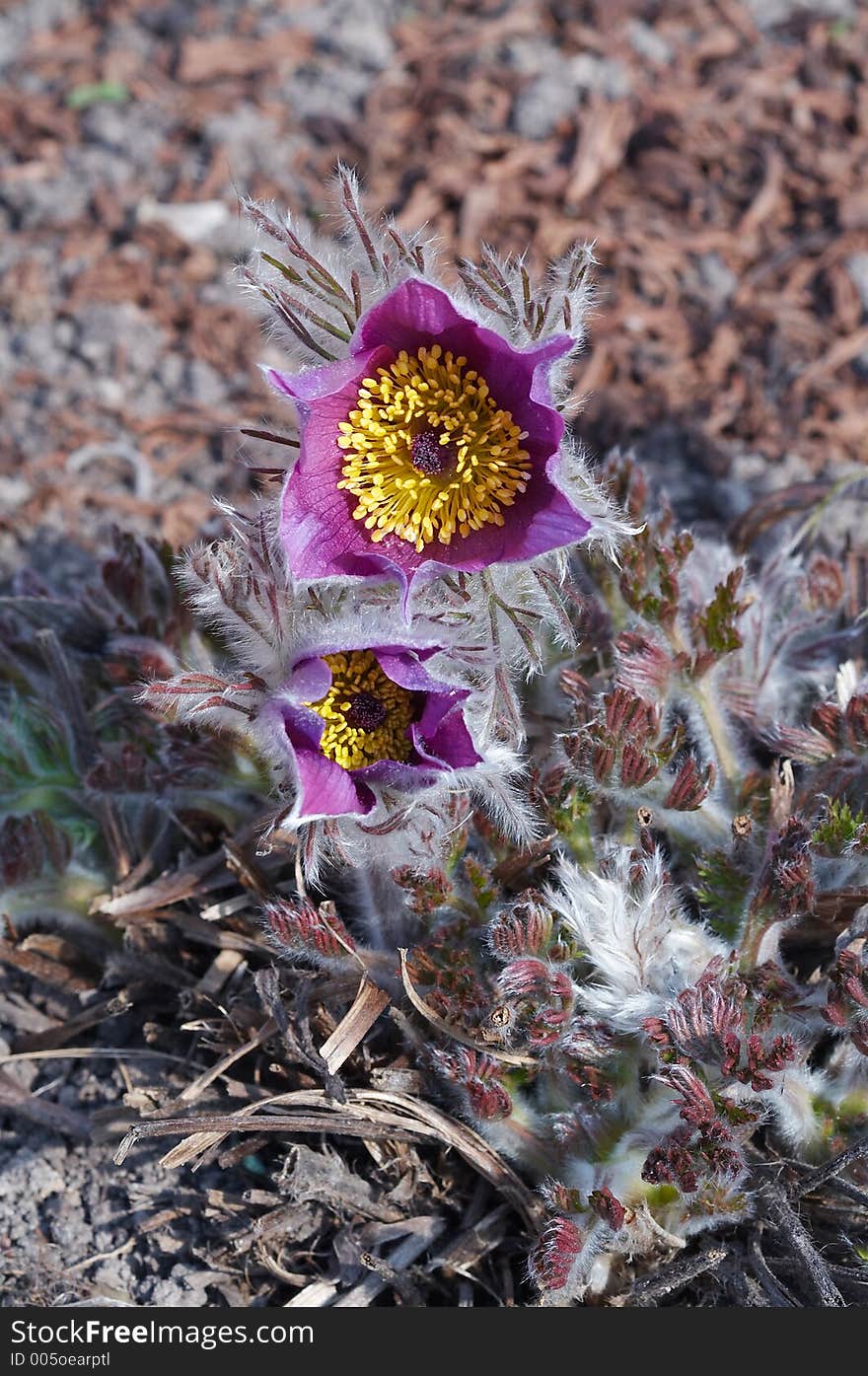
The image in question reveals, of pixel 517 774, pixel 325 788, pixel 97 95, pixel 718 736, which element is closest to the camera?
pixel 325 788

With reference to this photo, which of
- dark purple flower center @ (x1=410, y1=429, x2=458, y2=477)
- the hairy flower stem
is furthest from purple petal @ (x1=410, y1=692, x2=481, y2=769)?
the hairy flower stem

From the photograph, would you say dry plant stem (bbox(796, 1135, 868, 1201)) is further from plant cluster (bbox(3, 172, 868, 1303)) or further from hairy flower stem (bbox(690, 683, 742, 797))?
hairy flower stem (bbox(690, 683, 742, 797))

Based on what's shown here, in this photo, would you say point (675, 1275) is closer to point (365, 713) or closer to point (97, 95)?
point (365, 713)

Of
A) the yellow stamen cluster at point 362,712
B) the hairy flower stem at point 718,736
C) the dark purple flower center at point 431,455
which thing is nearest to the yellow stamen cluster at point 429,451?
the dark purple flower center at point 431,455

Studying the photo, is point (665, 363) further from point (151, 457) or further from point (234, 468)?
point (151, 457)

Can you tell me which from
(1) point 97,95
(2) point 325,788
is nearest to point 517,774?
(2) point 325,788

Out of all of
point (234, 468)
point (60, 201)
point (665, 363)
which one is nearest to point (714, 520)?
point (665, 363)

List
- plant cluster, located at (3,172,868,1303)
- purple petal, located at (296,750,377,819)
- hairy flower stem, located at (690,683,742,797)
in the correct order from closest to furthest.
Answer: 1. purple petal, located at (296,750,377,819)
2. plant cluster, located at (3,172,868,1303)
3. hairy flower stem, located at (690,683,742,797)

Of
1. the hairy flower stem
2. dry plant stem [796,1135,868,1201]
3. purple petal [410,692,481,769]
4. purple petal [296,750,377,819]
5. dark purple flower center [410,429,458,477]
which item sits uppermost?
dark purple flower center [410,429,458,477]
